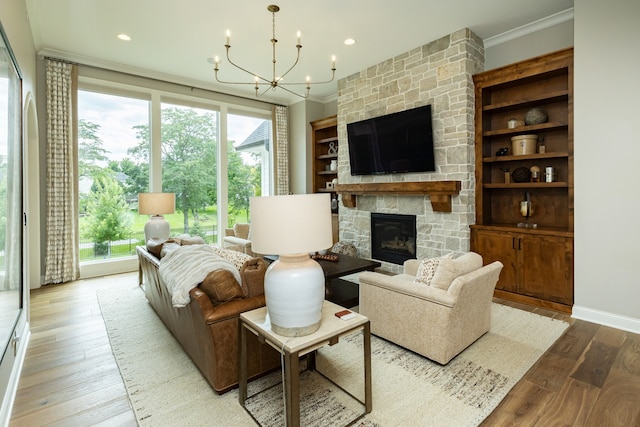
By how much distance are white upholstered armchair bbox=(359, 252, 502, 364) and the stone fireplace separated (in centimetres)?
167

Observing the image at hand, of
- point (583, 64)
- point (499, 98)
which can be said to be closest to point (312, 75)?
point (499, 98)

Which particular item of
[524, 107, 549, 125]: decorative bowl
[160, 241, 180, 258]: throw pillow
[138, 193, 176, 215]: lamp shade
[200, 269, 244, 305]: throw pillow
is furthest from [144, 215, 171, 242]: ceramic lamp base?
[524, 107, 549, 125]: decorative bowl

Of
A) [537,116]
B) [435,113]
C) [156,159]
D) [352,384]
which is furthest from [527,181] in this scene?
[156,159]

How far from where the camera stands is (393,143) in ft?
16.0

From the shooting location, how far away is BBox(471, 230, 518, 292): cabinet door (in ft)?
12.5

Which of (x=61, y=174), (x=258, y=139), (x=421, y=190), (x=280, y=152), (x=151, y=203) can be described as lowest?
(x=151, y=203)

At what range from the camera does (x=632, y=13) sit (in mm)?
2912

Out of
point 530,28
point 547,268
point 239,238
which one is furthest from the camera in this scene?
point 239,238

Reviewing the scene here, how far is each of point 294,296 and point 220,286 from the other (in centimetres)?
65

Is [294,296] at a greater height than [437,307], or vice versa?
[294,296]

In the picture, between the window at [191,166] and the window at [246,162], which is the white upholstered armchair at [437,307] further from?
the window at [246,162]

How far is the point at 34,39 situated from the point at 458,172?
563 centimetres

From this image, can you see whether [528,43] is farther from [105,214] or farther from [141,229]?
[105,214]

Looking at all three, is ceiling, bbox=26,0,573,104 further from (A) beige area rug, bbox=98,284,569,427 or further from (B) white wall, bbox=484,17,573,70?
(A) beige area rug, bbox=98,284,569,427
